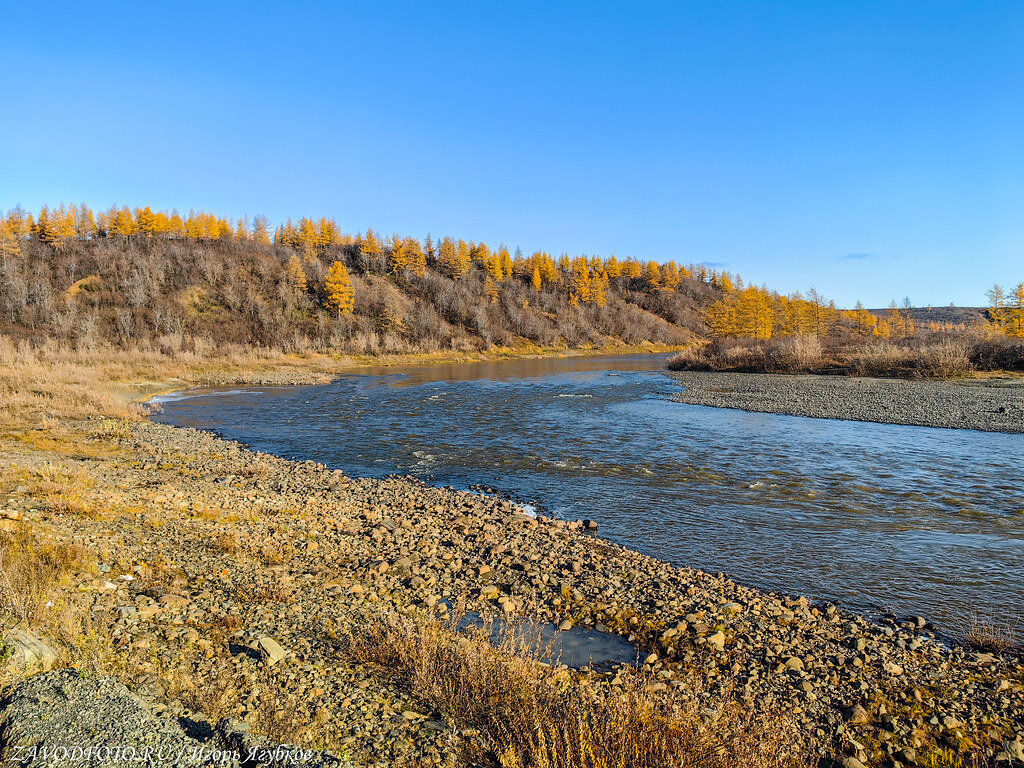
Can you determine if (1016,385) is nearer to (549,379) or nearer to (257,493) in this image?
(549,379)

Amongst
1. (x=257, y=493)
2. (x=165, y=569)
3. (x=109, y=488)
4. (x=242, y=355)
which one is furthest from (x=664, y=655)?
(x=242, y=355)

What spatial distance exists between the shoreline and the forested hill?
5539cm

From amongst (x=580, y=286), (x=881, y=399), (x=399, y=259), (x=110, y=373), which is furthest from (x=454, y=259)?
(x=881, y=399)

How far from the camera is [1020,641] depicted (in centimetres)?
673

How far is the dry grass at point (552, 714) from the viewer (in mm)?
3836

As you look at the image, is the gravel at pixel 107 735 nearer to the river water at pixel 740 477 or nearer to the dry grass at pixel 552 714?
the dry grass at pixel 552 714

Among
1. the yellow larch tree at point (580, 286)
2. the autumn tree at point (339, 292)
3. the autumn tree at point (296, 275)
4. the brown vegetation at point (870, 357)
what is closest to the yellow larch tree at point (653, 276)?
the yellow larch tree at point (580, 286)

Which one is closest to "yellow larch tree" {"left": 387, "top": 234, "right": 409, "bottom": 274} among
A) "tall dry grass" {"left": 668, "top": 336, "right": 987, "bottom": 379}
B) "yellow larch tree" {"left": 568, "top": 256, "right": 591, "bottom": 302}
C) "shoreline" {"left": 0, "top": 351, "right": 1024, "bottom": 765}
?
"yellow larch tree" {"left": 568, "top": 256, "right": 591, "bottom": 302}

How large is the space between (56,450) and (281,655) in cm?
1563

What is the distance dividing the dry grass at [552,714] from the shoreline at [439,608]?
282 millimetres

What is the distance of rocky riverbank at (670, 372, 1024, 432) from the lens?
23516mm

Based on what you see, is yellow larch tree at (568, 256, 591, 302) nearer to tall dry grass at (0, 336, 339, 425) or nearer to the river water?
tall dry grass at (0, 336, 339, 425)

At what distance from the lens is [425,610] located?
7.22m

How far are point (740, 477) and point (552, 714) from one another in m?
11.9
